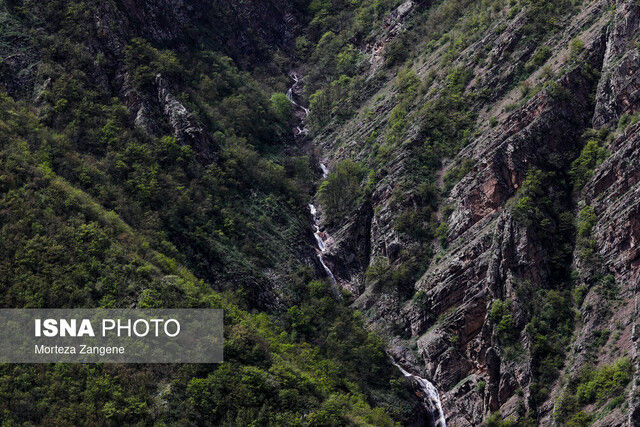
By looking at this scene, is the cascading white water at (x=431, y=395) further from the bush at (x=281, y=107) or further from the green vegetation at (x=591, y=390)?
the bush at (x=281, y=107)

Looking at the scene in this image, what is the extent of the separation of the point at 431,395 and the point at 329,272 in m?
26.6

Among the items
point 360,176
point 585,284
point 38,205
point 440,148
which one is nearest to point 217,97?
point 360,176

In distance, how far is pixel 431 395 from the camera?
77812 mm

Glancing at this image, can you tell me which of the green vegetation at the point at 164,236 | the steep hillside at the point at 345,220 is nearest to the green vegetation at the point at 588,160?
the steep hillside at the point at 345,220

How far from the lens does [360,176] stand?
106 meters

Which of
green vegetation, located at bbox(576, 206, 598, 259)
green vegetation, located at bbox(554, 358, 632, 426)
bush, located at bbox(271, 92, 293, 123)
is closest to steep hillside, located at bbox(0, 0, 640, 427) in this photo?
green vegetation, located at bbox(554, 358, 632, 426)

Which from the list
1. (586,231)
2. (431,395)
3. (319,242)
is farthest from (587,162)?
(319,242)

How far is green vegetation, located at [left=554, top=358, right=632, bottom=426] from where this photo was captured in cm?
6041

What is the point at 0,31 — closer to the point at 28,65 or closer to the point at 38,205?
the point at 28,65

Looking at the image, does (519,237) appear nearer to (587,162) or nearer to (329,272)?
(587,162)

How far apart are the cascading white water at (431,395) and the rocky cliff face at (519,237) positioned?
1.35 m

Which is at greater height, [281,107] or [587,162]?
[281,107]

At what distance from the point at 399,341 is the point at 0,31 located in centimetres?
7576

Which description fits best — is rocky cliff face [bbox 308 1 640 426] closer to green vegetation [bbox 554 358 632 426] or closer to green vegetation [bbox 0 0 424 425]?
green vegetation [bbox 554 358 632 426]
